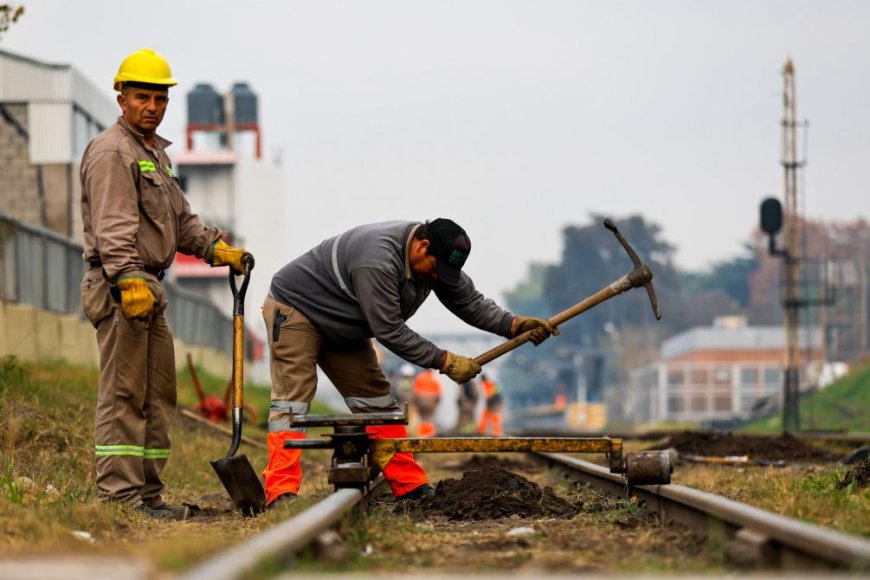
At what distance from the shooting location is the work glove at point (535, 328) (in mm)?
8633

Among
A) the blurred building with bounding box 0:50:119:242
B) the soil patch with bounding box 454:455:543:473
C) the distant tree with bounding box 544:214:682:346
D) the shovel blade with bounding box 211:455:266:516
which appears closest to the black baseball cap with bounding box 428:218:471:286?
the shovel blade with bounding box 211:455:266:516

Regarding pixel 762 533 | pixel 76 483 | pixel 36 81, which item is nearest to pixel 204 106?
pixel 36 81

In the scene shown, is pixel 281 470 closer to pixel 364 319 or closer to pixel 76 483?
pixel 364 319

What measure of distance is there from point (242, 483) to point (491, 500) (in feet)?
4.18

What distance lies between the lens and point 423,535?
21.9 ft

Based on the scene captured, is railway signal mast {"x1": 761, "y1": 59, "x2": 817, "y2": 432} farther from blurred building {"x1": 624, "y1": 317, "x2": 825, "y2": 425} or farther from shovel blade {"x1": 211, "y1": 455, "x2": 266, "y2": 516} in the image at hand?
blurred building {"x1": 624, "y1": 317, "x2": 825, "y2": 425}

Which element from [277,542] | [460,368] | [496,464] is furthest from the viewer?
[496,464]

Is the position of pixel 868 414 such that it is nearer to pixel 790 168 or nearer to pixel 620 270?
pixel 790 168

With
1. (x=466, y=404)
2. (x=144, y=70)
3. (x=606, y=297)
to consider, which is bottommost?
(x=466, y=404)

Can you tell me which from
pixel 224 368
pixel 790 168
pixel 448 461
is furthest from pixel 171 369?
pixel 224 368

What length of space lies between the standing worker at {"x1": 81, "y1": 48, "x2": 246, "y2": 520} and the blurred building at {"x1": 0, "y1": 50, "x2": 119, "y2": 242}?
29100 mm

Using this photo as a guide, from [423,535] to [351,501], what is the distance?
0.33m

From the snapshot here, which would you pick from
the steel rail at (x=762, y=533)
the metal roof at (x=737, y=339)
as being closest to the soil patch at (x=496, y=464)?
the steel rail at (x=762, y=533)

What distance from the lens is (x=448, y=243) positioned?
8008mm
